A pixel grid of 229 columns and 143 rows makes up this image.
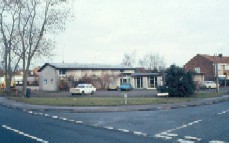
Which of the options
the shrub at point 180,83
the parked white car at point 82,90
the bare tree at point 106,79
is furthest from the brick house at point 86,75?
the shrub at point 180,83

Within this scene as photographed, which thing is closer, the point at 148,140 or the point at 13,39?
the point at 148,140

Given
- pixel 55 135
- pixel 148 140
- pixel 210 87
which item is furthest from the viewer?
pixel 210 87

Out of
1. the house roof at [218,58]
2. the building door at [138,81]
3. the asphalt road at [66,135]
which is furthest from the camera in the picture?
the house roof at [218,58]

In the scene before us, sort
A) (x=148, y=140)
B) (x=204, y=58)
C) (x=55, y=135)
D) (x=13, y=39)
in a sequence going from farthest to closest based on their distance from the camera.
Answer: (x=204, y=58) → (x=13, y=39) → (x=55, y=135) → (x=148, y=140)

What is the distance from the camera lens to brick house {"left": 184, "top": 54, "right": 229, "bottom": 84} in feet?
231

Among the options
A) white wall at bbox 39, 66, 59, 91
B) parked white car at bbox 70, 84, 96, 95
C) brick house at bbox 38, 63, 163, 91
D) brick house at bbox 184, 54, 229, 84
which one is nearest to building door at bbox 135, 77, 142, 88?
brick house at bbox 38, 63, 163, 91

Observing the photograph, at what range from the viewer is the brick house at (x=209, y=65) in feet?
231

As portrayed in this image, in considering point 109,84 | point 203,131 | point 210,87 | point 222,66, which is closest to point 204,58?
point 222,66

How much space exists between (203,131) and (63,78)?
160 ft

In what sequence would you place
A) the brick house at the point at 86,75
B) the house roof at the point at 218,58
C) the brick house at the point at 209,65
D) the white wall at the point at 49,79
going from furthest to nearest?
1. the house roof at the point at 218,58
2. the brick house at the point at 209,65
3. the white wall at the point at 49,79
4. the brick house at the point at 86,75

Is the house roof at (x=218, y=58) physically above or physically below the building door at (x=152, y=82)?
above

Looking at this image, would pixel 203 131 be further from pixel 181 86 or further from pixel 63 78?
pixel 63 78

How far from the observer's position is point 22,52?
40938mm

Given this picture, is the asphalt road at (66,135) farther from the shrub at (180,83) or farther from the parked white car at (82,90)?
the parked white car at (82,90)
